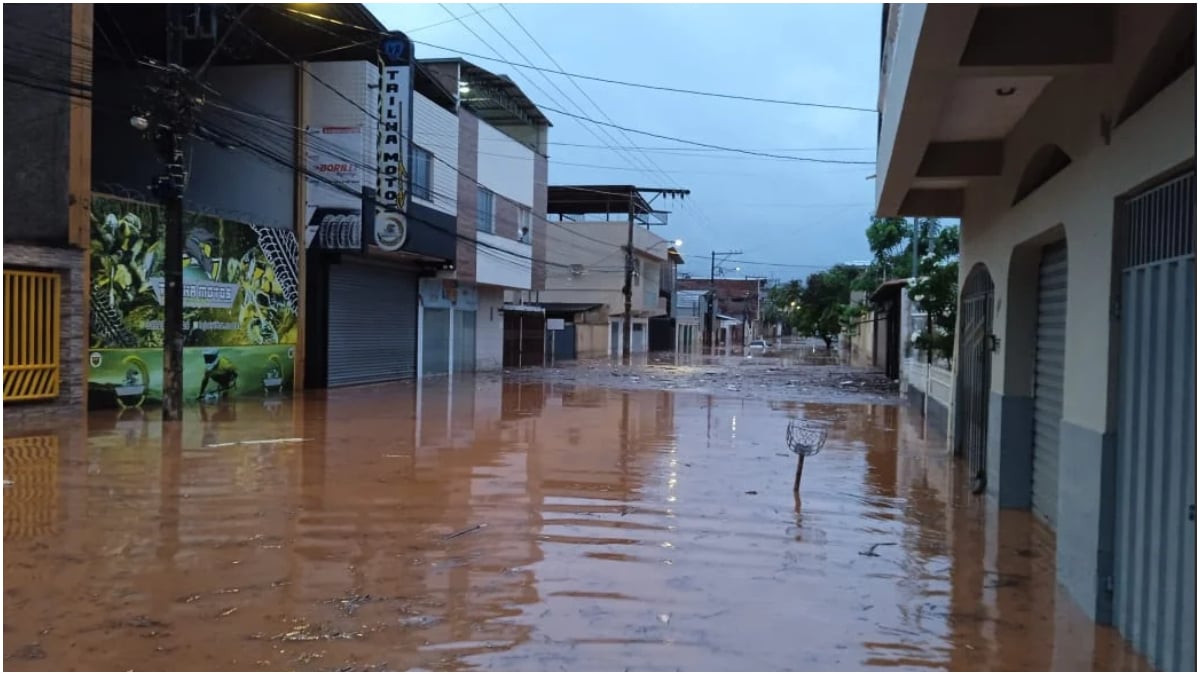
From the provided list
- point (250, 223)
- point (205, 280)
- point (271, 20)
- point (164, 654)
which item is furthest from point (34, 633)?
point (271, 20)

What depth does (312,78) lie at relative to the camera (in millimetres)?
20906

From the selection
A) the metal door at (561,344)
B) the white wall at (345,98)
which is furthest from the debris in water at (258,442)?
the metal door at (561,344)

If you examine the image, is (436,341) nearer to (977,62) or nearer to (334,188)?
(334,188)

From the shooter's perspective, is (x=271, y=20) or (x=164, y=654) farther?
(x=271, y=20)

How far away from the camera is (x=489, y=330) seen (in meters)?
32.6

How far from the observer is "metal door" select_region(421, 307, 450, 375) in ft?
89.8

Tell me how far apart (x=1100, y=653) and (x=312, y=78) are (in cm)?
2028

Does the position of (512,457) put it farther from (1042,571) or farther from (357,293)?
(357,293)

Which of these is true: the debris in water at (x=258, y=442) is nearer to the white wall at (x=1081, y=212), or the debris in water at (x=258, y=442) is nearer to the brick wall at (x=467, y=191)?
the white wall at (x=1081, y=212)

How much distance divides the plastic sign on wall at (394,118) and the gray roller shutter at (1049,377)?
14903 millimetres

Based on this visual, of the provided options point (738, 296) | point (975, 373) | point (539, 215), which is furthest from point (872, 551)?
point (738, 296)

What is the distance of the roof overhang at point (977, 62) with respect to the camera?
15.6 ft

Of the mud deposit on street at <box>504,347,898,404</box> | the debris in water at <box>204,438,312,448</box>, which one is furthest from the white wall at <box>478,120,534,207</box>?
the debris in water at <box>204,438,312,448</box>

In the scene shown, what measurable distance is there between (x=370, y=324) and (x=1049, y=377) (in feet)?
62.3
